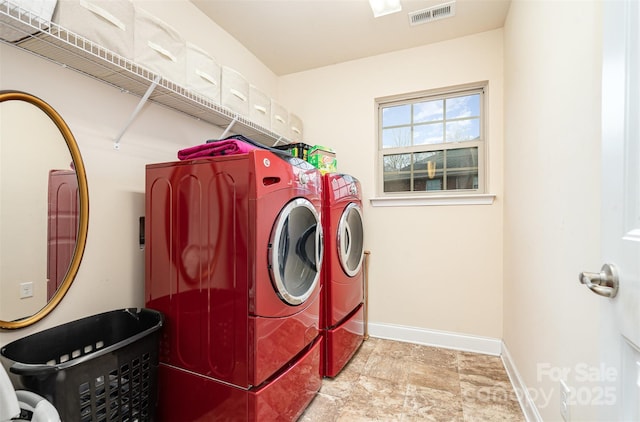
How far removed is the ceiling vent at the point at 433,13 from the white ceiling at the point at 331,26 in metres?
0.03

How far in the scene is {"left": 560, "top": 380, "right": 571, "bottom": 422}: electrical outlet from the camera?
3.43 ft

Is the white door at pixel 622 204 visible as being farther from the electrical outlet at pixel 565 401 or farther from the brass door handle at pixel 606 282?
the electrical outlet at pixel 565 401

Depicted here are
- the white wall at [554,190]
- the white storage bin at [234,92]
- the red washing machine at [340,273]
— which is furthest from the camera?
the red washing machine at [340,273]

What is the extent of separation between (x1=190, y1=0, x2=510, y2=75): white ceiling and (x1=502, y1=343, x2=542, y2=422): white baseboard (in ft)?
8.26

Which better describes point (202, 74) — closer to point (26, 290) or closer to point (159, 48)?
point (159, 48)

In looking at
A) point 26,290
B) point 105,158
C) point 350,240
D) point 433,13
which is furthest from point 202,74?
point 433,13

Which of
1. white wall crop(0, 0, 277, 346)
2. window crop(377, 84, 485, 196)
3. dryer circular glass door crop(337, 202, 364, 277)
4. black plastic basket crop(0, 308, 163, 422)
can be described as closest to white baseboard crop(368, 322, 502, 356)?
dryer circular glass door crop(337, 202, 364, 277)

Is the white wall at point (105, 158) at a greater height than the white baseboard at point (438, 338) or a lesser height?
greater

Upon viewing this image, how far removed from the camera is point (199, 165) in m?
1.35

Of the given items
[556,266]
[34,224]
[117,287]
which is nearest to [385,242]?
[556,266]

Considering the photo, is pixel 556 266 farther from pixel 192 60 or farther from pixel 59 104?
pixel 59 104

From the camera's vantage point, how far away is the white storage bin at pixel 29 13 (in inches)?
37.3

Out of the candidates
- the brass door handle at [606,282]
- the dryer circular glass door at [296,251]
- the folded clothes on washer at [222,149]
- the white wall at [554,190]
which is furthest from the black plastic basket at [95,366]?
the white wall at [554,190]

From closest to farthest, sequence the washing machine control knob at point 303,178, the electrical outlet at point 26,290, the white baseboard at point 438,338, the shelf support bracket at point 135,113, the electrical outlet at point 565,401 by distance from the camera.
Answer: the electrical outlet at point 565,401, the electrical outlet at point 26,290, the shelf support bracket at point 135,113, the washing machine control knob at point 303,178, the white baseboard at point 438,338
